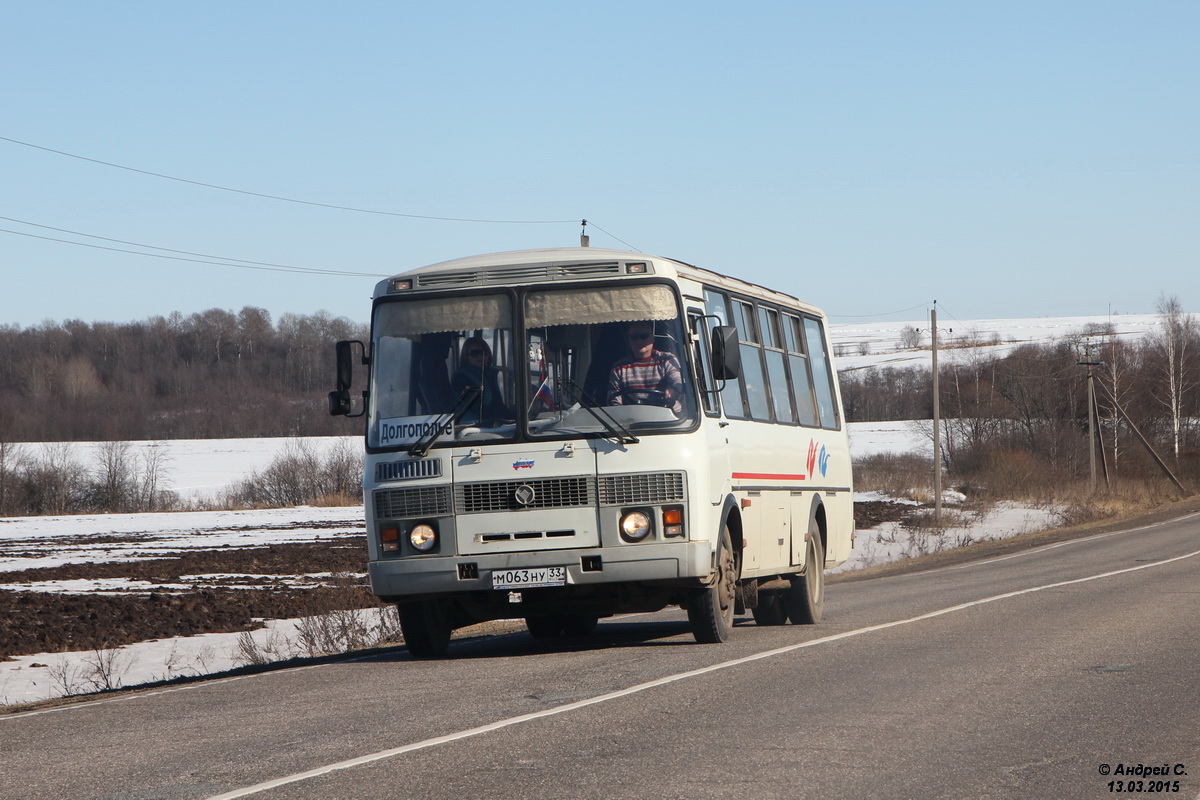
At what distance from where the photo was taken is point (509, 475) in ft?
36.5

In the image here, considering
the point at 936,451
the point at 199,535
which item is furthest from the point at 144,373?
the point at 936,451

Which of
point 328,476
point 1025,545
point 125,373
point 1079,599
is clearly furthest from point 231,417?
point 1079,599

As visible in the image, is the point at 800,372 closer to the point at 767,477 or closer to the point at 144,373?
the point at 767,477

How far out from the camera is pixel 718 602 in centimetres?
1188

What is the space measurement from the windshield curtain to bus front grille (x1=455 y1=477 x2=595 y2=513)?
0.40 m

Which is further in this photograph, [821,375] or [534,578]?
[821,375]

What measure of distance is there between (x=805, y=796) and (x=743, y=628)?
29.1ft

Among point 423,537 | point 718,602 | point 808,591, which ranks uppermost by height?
point 423,537

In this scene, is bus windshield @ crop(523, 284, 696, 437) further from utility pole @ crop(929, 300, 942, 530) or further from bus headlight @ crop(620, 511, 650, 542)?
utility pole @ crop(929, 300, 942, 530)

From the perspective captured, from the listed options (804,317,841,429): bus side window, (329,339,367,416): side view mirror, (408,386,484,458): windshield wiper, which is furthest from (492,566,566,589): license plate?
(804,317,841,429): bus side window

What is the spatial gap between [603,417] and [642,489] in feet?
2.12

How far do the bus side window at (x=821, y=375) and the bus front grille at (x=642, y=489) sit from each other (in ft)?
18.3

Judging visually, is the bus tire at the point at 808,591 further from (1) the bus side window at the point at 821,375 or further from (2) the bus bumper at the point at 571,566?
(2) the bus bumper at the point at 571,566

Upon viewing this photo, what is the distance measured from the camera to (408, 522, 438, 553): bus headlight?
36.8 ft
